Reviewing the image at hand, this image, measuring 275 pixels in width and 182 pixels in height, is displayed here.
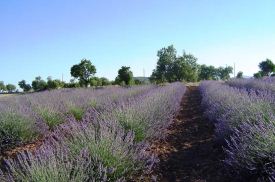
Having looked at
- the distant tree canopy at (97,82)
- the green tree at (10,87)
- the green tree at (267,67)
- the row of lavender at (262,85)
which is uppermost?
the green tree at (267,67)

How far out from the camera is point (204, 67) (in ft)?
303

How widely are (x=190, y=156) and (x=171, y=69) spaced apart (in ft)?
206

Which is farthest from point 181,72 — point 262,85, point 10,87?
point 262,85

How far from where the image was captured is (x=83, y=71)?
4600cm

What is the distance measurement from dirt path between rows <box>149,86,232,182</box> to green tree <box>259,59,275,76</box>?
47770mm

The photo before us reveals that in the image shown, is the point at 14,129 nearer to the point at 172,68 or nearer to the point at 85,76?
the point at 85,76

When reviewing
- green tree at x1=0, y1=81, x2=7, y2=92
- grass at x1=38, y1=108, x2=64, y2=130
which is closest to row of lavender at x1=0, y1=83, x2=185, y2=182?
grass at x1=38, y1=108, x2=64, y2=130

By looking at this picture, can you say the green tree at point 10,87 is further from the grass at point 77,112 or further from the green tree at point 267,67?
the grass at point 77,112

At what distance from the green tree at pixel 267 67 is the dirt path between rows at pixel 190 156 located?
47770 millimetres

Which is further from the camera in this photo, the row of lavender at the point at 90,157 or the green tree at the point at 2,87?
the green tree at the point at 2,87

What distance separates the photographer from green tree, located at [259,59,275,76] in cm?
5409

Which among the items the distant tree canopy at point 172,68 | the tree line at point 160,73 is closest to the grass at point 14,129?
the tree line at point 160,73

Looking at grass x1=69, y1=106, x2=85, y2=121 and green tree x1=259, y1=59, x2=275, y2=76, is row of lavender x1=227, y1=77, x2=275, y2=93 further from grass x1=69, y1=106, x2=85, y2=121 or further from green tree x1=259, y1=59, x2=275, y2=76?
green tree x1=259, y1=59, x2=275, y2=76

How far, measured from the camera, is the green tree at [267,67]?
2130 inches
